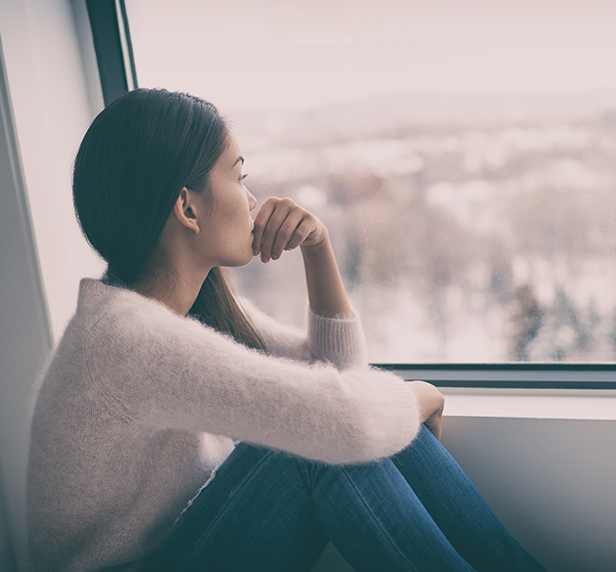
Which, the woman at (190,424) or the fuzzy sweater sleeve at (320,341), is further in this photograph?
the fuzzy sweater sleeve at (320,341)

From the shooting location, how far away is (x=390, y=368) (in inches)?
43.3

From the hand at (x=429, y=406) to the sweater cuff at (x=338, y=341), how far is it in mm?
151

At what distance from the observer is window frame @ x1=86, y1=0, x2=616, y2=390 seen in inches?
37.4

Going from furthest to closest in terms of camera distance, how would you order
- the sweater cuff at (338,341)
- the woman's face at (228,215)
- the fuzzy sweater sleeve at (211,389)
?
1. the sweater cuff at (338,341)
2. the woman's face at (228,215)
3. the fuzzy sweater sleeve at (211,389)

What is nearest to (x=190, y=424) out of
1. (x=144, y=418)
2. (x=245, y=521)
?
(x=144, y=418)

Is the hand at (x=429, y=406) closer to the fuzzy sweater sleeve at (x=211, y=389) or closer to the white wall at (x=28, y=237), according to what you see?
the fuzzy sweater sleeve at (x=211, y=389)

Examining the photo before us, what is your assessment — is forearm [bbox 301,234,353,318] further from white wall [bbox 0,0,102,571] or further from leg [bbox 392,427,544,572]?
white wall [bbox 0,0,102,571]


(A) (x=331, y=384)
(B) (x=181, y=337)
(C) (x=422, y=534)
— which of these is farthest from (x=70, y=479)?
(C) (x=422, y=534)

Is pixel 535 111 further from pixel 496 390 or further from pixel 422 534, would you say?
pixel 422 534

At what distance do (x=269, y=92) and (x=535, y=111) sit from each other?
566mm

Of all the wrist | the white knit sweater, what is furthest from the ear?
the wrist

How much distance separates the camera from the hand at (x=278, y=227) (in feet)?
2.53

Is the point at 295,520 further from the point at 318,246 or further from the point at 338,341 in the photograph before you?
the point at 318,246

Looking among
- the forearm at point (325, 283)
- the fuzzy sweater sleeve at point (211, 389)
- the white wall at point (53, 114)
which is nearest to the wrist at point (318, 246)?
the forearm at point (325, 283)
